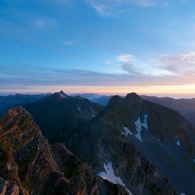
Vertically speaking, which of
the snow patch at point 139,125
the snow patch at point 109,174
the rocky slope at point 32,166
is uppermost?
the rocky slope at point 32,166

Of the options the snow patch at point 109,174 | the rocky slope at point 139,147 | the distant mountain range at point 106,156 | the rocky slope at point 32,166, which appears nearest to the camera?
the rocky slope at point 32,166

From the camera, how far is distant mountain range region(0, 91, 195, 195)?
5347 cm

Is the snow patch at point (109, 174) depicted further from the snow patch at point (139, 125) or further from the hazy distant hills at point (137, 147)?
the snow patch at point (139, 125)

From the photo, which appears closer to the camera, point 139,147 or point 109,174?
point 109,174

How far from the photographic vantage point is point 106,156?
10900 centimetres

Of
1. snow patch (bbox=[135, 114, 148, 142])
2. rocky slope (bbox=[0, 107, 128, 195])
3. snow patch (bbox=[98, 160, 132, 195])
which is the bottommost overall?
snow patch (bbox=[98, 160, 132, 195])

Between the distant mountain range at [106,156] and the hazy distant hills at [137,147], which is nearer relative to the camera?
the distant mountain range at [106,156]

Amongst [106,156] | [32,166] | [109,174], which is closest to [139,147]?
[106,156]

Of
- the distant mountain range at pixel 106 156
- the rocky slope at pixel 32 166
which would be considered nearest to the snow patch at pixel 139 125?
the distant mountain range at pixel 106 156

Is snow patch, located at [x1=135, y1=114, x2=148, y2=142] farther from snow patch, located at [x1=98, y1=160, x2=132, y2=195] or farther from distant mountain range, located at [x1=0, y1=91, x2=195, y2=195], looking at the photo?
snow patch, located at [x1=98, y1=160, x2=132, y2=195]

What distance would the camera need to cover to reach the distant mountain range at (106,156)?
5347 cm

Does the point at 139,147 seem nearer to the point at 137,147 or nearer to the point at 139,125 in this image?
the point at 137,147

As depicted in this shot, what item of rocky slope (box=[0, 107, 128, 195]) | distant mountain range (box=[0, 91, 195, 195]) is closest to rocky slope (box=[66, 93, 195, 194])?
distant mountain range (box=[0, 91, 195, 195])

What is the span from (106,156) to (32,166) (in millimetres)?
57874
